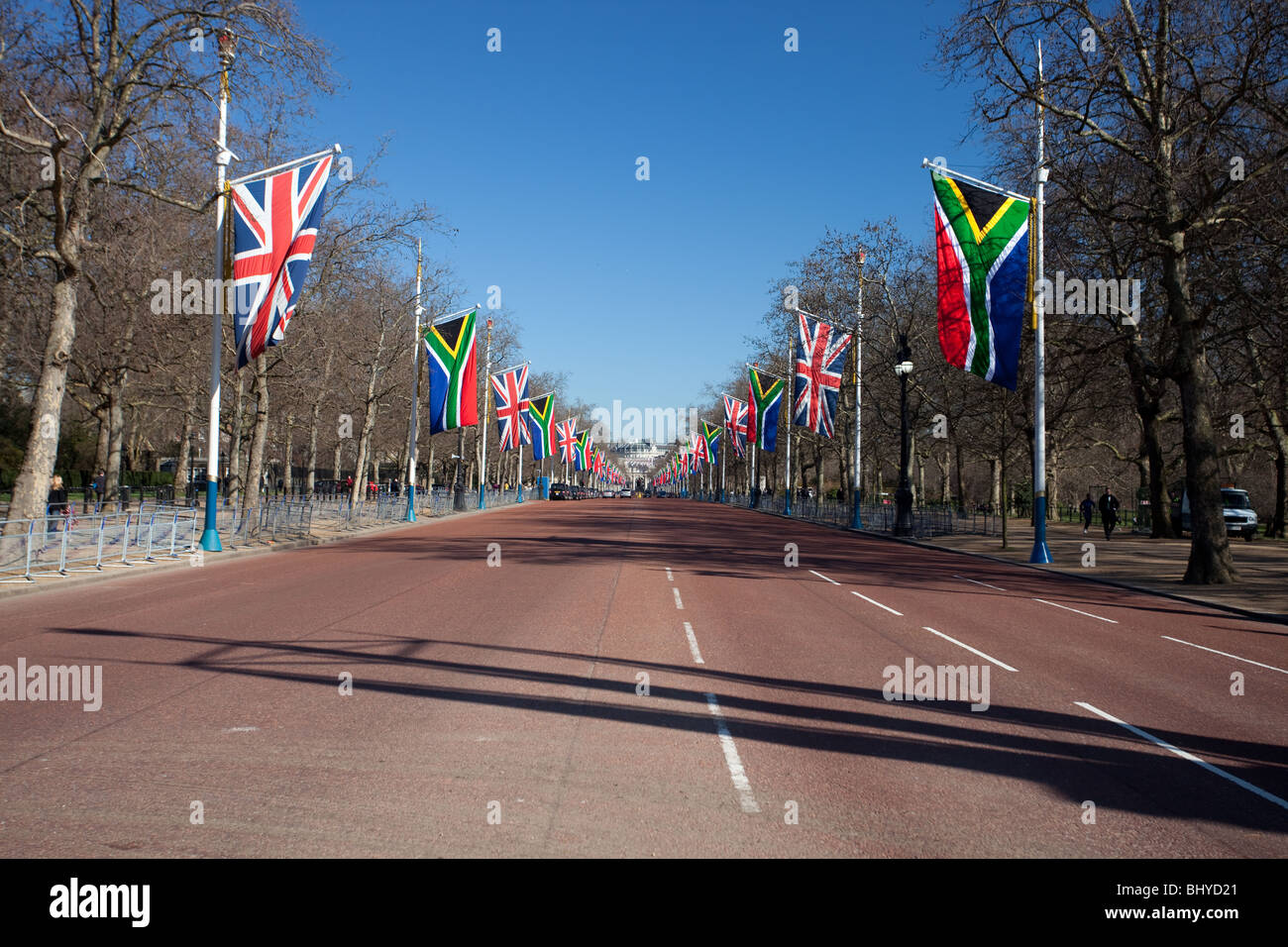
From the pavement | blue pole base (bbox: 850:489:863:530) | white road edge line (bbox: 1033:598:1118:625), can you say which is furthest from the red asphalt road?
blue pole base (bbox: 850:489:863:530)

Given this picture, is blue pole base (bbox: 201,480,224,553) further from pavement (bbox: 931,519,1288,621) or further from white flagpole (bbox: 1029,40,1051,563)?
pavement (bbox: 931,519,1288,621)

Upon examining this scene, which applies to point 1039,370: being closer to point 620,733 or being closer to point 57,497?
point 620,733

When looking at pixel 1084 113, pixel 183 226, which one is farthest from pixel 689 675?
pixel 183 226

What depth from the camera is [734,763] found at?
6.90 meters

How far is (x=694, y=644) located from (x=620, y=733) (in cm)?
445

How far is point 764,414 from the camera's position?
55.6 meters

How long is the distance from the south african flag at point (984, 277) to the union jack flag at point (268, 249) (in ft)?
50.0

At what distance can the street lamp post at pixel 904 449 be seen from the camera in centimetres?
3803

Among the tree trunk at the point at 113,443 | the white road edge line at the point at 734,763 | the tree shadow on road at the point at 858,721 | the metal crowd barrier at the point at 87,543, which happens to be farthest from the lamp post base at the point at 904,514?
the white road edge line at the point at 734,763

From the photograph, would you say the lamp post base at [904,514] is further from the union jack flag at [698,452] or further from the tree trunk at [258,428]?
the union jack flag at [698,452]

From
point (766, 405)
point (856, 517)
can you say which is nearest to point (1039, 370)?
point (856, 517)
